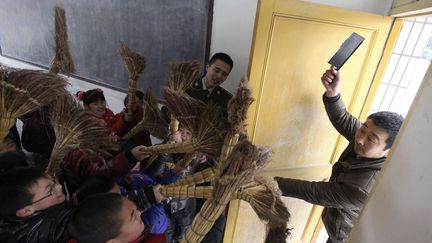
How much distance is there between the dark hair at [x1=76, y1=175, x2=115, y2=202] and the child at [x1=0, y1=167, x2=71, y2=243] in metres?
0.09

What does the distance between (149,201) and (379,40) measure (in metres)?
1.58

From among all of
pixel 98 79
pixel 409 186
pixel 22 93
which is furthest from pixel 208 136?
pixel 98 79

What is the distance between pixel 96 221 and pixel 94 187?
249 millimetres

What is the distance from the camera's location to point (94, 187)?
1.03m

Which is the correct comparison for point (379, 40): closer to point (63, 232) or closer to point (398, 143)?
point (398, 143)

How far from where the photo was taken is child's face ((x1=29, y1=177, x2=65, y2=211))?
902mm

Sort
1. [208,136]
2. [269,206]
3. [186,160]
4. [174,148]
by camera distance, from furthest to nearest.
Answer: [186,160], [174,148], [208,136], [269,206]

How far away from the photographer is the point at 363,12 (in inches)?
54.4

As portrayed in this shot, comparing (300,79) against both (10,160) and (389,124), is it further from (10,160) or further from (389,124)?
(10,160)

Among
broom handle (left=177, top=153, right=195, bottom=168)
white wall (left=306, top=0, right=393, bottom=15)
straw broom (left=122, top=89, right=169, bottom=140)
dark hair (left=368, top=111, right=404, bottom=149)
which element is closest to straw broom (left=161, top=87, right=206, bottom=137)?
broom handle (left=177, top=153, right=195, bottom=168)

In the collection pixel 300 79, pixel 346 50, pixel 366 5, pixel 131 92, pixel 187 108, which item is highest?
pixel 366 5

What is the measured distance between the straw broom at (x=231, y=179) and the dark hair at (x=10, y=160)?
36.4 inches

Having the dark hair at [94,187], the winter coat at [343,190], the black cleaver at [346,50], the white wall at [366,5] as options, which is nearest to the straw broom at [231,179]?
the dark hair at [94,187]

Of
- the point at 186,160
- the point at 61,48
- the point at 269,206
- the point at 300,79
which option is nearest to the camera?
the point at 269,206
